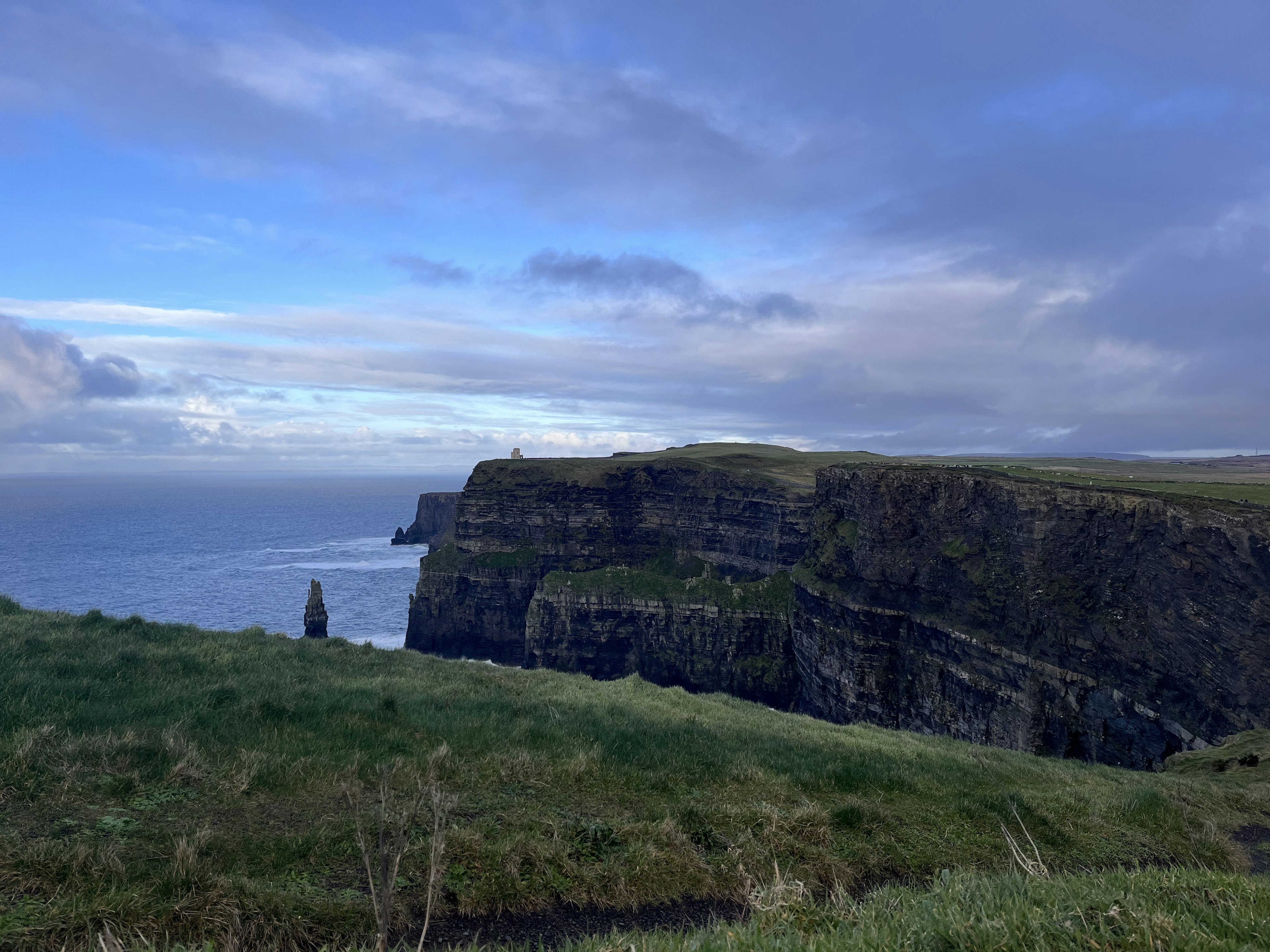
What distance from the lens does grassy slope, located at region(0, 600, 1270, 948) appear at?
6.83 metres

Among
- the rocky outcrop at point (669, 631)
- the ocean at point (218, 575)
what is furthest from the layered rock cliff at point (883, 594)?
the ocean at point (218, 575)

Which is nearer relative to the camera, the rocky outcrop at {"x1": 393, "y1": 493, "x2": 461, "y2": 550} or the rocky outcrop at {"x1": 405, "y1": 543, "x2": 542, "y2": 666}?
the rocky outcrop at {"x1": 405, "y1": 543, "x2": 542, "y2": 666}

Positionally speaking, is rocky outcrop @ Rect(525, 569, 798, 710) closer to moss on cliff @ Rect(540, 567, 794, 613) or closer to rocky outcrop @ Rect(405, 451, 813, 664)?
moss on cliff @ Rect(540, 567, 794, 613)

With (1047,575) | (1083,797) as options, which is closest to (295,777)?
(1083,797)

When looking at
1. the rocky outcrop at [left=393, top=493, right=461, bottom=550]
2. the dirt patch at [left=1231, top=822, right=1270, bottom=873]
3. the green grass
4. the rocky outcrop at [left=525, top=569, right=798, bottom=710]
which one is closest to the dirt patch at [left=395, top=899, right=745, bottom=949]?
the green grass

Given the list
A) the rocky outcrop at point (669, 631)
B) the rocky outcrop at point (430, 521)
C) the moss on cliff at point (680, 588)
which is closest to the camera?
the rocky outcrop at point (669, 631)

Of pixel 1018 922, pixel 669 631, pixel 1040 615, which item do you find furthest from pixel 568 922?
pixel 669 631

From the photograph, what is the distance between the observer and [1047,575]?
40.7m

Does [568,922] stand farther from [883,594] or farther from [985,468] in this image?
[985,468]

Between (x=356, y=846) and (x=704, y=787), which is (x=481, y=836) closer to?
(x=356, y=846)

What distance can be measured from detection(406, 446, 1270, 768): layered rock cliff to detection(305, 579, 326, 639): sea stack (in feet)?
41.2

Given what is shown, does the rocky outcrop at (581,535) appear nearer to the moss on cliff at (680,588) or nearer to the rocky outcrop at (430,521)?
the moss on cliff at (680,588)

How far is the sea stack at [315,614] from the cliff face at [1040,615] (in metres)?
54.8

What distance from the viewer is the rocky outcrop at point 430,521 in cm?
15750
